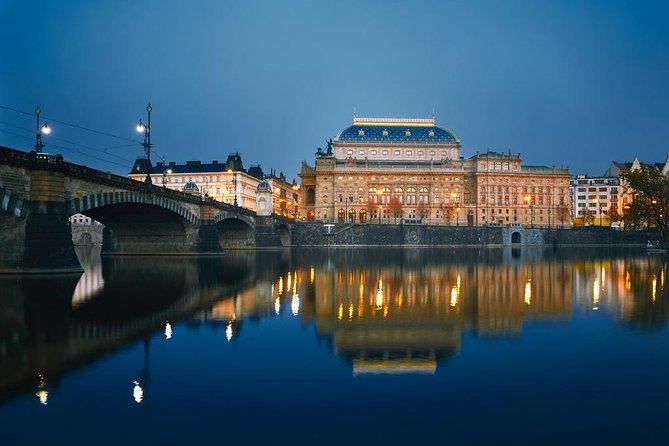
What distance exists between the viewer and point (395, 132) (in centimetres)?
17475

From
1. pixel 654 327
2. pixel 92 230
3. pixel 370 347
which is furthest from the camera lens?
pixel 92 230

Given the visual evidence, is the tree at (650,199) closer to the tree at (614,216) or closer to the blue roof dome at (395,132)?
the tree at (614,216)

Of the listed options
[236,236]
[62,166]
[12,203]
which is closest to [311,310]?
[12,203]

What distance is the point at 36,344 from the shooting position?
1598 centimetres

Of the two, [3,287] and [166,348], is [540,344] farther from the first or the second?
[3,287]

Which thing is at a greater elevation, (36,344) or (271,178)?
(271,178)

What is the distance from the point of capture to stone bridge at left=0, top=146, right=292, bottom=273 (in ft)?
116

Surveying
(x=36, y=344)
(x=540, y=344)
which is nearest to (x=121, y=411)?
(x=36, y=344)

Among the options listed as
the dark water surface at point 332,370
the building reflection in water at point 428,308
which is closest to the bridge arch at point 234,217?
the building reflection in water at point 428,308

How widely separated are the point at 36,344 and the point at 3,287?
51.8ft

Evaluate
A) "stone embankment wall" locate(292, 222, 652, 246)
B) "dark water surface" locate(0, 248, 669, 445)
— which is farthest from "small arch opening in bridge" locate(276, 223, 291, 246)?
"dark water surface" locate(0, 248, 669, 445)

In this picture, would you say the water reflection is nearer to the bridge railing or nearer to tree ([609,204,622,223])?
the bridge railing

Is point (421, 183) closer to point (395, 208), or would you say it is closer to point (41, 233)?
point (395, 208)

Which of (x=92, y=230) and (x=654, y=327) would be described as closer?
(x=654, y=327)
